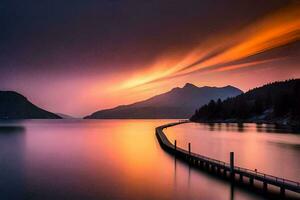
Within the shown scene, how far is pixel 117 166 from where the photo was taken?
50.3 meters

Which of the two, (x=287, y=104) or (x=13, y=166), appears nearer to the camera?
(x=13, y=166)

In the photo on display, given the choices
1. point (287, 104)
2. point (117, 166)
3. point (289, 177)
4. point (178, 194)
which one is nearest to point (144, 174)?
point (117, 166)

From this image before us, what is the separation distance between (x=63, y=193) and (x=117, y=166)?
18.9 meters

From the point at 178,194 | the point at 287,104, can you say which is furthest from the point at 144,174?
the point at 287,104

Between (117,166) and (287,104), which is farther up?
(287,104)

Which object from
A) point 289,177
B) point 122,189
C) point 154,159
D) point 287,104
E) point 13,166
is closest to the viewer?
point 122,189

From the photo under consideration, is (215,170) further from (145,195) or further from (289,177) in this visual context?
(145,195)

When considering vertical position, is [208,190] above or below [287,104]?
below

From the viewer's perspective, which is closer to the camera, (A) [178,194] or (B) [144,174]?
(A) [178,194]

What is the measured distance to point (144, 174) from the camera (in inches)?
1695

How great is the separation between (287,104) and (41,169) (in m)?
134

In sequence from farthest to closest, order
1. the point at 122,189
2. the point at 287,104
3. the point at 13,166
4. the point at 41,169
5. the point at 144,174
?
the point at 287,104 → the point at 13,166 → the point at 41,169 → the point at 144,174 → the point at 122,189

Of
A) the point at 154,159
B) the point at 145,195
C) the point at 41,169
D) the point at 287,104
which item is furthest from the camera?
the point at 287,104

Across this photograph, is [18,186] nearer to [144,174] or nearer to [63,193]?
[63,193]
